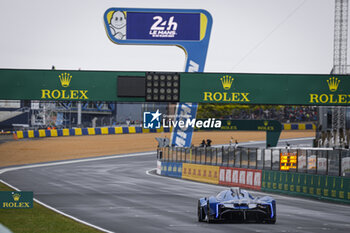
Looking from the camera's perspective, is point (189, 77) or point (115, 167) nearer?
point (189, 77)

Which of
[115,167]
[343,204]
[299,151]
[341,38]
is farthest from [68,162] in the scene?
[343,204]

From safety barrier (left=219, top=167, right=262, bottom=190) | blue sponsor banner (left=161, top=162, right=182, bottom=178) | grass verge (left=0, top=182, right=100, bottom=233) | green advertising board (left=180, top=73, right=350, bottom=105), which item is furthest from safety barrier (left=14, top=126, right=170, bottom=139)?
grass verge (left=0, top=182, right=100, bottom=233)

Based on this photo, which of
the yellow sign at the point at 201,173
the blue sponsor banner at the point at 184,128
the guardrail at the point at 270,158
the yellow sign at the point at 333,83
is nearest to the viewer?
the guardrail at the point at 270,158

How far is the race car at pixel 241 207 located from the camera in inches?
591

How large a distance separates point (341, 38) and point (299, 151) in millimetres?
37055

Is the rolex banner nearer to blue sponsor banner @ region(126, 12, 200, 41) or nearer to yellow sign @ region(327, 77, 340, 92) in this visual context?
yellow sign @ region(327, 77, 340, 92)

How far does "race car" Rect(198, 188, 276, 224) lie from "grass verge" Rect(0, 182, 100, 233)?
125 inches

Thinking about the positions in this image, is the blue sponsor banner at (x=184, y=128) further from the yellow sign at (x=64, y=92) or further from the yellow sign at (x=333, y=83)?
the yellow sign at (x=333, y=83)

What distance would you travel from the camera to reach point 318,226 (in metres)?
15.6

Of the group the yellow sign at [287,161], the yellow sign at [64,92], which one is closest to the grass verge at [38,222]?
the yellow sign at [64,92]

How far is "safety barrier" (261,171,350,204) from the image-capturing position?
78.3ft

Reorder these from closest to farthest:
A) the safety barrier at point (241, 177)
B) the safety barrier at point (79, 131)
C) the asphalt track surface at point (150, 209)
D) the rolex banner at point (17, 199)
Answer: the asphalt track surface at point (150, 209), the rolex banner at point (17, 199), the safety barrier at point (241, 177), the safety barrier at point (79, 131)

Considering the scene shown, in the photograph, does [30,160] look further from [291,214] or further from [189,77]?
[291,214]

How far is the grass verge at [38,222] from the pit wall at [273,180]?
1138 cm
